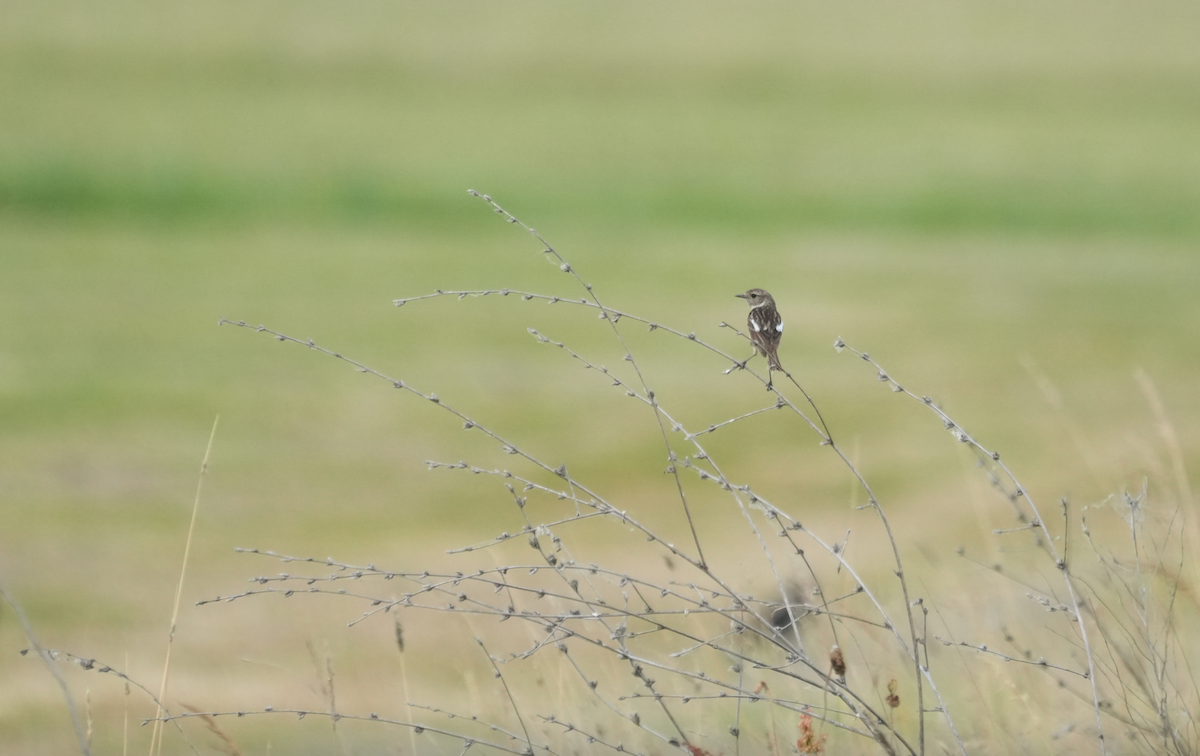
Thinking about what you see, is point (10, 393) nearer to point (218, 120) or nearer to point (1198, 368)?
point (218, 120)

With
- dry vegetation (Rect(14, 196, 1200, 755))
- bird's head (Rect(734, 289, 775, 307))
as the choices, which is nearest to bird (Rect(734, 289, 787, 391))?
dry vegetation (Rect(14, 196, 1200, 755))

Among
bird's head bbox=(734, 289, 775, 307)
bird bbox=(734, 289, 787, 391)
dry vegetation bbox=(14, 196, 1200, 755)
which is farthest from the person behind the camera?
bird's head bbox=(734, 289, 775, 307)

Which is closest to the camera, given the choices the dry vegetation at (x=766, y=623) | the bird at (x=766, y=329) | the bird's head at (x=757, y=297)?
the dry vegetation at (x=766, y=623)

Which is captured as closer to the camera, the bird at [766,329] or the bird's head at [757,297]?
the bird at [766,329]

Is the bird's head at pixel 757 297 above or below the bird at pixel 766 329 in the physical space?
above

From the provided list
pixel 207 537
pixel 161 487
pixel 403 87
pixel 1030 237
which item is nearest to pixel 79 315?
pixel 161 487

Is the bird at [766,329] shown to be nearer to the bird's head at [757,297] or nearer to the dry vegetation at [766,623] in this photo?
the dry vegetation at [766,623]

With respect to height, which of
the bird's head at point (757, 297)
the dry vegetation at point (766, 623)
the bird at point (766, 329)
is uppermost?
the bird's head at point (757, 297)

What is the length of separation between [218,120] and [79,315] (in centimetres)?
586

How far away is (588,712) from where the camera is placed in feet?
11.2

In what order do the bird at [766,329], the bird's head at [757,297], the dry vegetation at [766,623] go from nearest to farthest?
1. the dry vegetation at [766,623]
2. the bird at [766,329]
3. the bird's head at [757,297]

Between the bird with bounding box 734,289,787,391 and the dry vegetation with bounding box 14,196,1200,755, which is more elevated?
the bird with bounding box 734,289,787,391

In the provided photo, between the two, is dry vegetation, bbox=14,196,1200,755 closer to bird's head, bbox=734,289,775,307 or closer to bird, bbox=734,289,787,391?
bird, bbox=734,289,787,391

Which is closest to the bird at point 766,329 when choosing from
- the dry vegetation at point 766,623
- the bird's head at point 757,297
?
the dry vegetation at point 766,623
